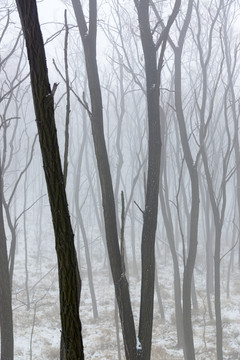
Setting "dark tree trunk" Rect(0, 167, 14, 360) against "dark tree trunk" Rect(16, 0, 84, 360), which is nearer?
"dark tree trunk" Rect(16, 0, 84, 360)

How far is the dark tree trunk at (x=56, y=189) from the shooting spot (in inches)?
45.9

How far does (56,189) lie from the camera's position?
47.3 inches

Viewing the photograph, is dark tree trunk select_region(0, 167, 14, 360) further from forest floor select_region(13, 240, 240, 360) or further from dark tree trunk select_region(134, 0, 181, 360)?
forest floor select_region(13, 240, 240, 360)

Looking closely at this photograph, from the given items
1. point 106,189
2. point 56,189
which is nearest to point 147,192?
point 106,189

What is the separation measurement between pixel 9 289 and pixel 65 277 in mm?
2554

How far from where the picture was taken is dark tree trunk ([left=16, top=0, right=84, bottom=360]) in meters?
1.17

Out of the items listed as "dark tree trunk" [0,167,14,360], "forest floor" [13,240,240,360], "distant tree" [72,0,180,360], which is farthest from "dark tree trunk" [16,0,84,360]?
"forest floor" [13,240,240,360]

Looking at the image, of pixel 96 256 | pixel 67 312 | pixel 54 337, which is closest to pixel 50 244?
pixel 96 256

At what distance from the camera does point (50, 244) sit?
20797 mm

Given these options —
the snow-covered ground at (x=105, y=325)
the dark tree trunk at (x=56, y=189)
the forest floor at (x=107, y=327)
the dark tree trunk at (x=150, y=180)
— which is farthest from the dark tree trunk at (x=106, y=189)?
the forest floor at (x=107, y=327)

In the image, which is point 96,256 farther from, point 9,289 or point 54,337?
point 9,289

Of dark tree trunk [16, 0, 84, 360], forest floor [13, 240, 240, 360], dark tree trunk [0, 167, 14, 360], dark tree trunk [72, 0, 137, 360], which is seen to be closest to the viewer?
dark tree trunk [16, 0, 84, 360]

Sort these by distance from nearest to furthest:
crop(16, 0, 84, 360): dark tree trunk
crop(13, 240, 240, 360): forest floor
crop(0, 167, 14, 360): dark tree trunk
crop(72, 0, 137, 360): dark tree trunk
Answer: crop(16, 0, 84, 360): dark tree trunk → crop(72, 0, 137, 360): dark tree trunk → crop(0, 167, 14, 360): dark tree trunk → crop(13, 240, 240, 360): forest floor

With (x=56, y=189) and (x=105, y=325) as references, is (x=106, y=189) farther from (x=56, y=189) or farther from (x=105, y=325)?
(x=105, y=325)
